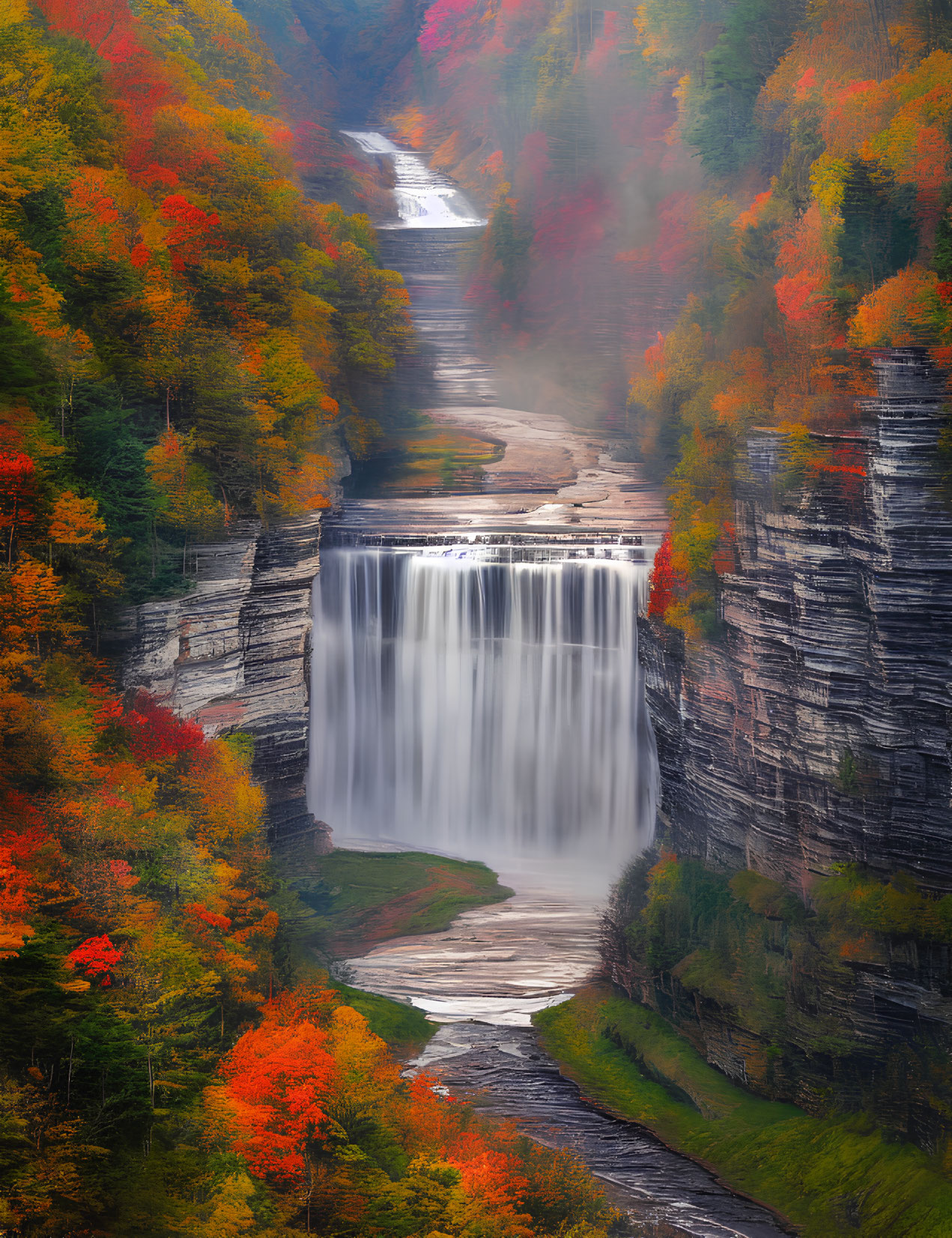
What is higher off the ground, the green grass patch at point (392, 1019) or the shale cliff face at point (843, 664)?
the shale cliff face at point (843, 664)

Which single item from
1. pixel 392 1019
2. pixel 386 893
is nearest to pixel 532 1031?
pixel 392 1019

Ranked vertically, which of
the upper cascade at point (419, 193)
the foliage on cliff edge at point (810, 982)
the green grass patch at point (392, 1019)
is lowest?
the green grass patch at point (392, 1019)

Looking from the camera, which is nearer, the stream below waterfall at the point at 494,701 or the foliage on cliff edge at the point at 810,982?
the foliage on cliff edge at the point at 810,982

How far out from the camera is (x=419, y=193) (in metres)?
58.4

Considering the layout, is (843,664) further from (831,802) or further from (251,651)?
(251,651)

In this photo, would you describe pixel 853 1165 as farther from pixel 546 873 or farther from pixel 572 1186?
pixel 546 873

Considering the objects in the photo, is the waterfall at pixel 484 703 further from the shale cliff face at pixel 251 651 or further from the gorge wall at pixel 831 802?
the gorge wall at pixel 831 802

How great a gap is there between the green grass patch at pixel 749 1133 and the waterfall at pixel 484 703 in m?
8.91

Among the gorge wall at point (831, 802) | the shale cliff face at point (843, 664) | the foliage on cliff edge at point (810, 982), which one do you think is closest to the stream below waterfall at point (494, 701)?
the foliage on cliff edge at point (810, 982)

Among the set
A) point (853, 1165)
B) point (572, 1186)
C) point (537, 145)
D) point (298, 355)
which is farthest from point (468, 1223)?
point (537, 145)

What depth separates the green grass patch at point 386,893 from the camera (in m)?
33.4

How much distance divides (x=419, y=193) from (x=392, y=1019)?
4316 cm

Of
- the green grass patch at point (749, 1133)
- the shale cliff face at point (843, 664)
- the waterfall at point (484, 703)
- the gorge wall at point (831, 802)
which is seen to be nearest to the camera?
the green grass patch at point (749, 1133)

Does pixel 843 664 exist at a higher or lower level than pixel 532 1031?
higher
